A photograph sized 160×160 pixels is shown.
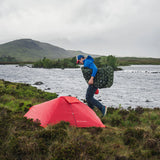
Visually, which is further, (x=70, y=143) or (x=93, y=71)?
(x=93, y=71)

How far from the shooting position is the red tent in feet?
20.1

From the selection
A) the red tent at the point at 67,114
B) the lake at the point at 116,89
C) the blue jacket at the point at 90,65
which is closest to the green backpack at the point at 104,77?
the blue jacket at the point at 90,65

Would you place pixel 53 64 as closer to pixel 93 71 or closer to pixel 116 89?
pixel 116 89

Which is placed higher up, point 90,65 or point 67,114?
point 90,65

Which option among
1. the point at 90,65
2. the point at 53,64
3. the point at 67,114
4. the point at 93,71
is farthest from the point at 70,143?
the point at 53,64

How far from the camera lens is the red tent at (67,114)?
6117mm

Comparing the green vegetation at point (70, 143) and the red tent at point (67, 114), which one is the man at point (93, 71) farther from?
the green vegetation at point (70, 143)

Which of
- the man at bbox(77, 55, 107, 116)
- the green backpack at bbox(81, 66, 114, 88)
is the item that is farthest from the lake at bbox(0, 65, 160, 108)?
the green backpack at bbox(81, 66, 114, 88)

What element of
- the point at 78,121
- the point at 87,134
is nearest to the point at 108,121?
the point at 78,121

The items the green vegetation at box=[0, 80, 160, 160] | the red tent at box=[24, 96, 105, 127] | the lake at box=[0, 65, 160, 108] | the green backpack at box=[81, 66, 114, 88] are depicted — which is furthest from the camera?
the lake at box=[0, 65, 160, 108]

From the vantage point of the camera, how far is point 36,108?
7098 mm

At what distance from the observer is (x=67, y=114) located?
623 centimetres

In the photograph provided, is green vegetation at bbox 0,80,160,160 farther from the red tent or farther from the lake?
the lake

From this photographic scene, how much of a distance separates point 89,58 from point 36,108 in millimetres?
3009
